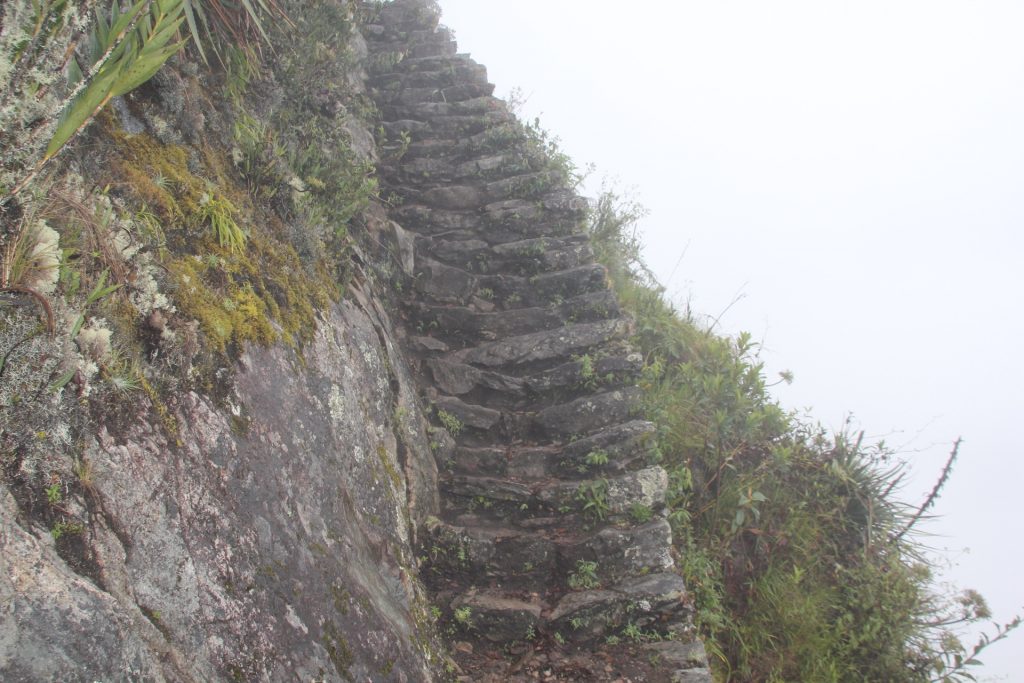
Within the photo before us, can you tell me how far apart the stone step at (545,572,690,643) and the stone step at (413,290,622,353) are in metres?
2.47

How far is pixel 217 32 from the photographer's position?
4.60m

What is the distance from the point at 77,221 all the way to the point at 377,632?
2.27 meters

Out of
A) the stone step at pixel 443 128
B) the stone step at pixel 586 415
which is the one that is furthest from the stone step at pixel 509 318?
the stone step at pixel 443 128

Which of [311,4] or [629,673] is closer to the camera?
[629,673]

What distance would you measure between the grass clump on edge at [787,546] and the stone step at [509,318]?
82cm

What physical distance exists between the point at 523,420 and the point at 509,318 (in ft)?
3.48

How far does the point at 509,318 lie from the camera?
6.23 metres

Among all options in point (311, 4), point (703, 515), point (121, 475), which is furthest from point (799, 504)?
point (311, 4)

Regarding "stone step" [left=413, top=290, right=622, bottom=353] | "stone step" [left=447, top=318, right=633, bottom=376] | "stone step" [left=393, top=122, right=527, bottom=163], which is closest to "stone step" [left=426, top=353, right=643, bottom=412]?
"stone step" [left=447, top=318, right=633, bottom=376]

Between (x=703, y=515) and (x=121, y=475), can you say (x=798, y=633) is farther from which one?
(x=121, y=475)

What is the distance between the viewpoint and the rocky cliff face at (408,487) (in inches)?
86.6

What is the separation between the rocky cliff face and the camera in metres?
2.20

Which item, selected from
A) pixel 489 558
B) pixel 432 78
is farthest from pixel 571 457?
pixel 432 78

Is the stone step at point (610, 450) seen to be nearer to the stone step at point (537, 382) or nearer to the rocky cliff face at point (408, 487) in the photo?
the rocky cliff face at point (408, 487)
